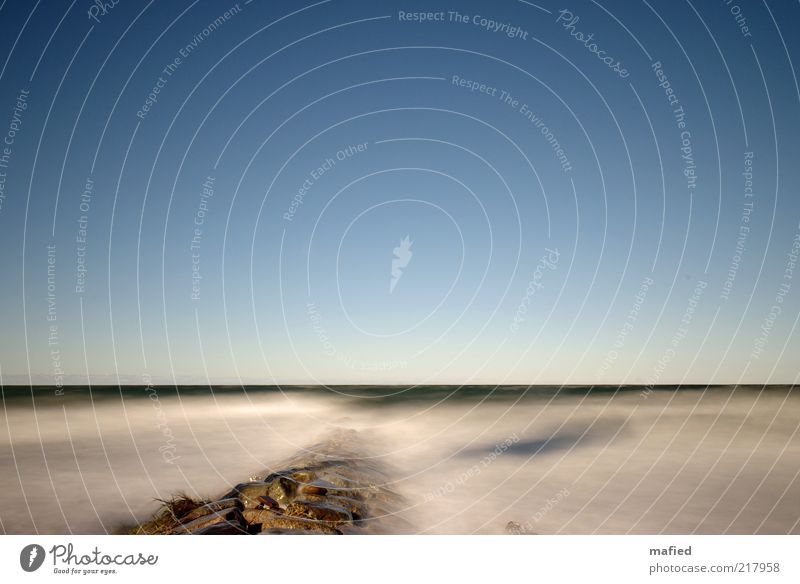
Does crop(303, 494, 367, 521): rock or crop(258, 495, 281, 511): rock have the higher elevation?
crop(258, 495, 281, 511): rock

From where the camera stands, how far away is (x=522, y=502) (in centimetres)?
799

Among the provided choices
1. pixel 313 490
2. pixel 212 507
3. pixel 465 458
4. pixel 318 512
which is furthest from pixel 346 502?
pixel 465 458

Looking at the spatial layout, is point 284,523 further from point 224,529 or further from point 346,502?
point 346,502

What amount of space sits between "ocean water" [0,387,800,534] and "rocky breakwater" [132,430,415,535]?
1.87 feet

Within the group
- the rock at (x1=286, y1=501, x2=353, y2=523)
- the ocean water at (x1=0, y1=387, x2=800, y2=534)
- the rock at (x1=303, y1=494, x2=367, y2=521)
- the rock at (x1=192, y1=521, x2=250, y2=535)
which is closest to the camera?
the rock at (x1=192, y1=521, x2=250, y2=535)

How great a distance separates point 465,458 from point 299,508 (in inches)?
216

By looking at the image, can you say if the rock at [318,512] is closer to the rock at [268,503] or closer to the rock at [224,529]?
the rock at [268,503]

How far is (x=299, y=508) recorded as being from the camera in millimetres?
5793

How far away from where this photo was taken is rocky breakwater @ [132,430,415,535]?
18.0 feet

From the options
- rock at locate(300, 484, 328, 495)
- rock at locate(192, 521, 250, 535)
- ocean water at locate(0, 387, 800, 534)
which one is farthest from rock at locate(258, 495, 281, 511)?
ocean water at locate(0, 387, 800, 534)

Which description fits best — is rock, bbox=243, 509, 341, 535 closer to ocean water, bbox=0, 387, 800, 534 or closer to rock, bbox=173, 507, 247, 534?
rock, bbox=173, 507, 247, 534

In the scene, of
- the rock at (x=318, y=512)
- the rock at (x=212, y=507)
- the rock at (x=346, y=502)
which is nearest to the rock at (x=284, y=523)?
the rock at (x=318, y=512)
